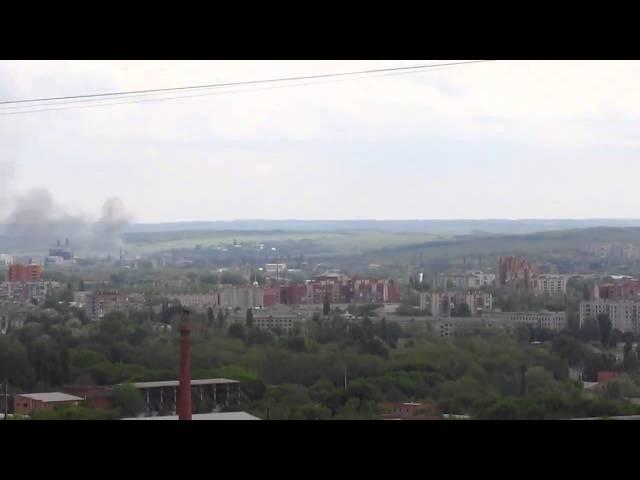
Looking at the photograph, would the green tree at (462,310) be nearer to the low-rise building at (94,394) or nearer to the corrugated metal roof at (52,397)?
the low-rise building at (94,394)

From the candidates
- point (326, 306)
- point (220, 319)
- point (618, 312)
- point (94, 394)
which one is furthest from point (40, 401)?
point (618, 312)

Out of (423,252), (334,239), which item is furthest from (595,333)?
(334,239)

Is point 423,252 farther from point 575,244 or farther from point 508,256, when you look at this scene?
point 575,244

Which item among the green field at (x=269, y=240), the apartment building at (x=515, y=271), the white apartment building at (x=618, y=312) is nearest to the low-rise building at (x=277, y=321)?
the green field at (x=269, y=240)

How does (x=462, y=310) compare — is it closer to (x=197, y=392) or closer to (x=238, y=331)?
(x=238, y=331)

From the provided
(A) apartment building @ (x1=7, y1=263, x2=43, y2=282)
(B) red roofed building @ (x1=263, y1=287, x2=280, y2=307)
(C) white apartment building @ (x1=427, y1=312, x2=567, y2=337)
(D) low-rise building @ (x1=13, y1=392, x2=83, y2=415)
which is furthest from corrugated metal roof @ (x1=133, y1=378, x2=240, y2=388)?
(C) white apartment building @ (x1=427, y1=312, x2=567, y2=337)

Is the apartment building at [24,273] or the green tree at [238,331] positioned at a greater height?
the apartment building at [24,273]

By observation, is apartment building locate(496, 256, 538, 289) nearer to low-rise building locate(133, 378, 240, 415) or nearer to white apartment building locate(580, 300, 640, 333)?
white apartment building locate(580, 300, 640, 333)
